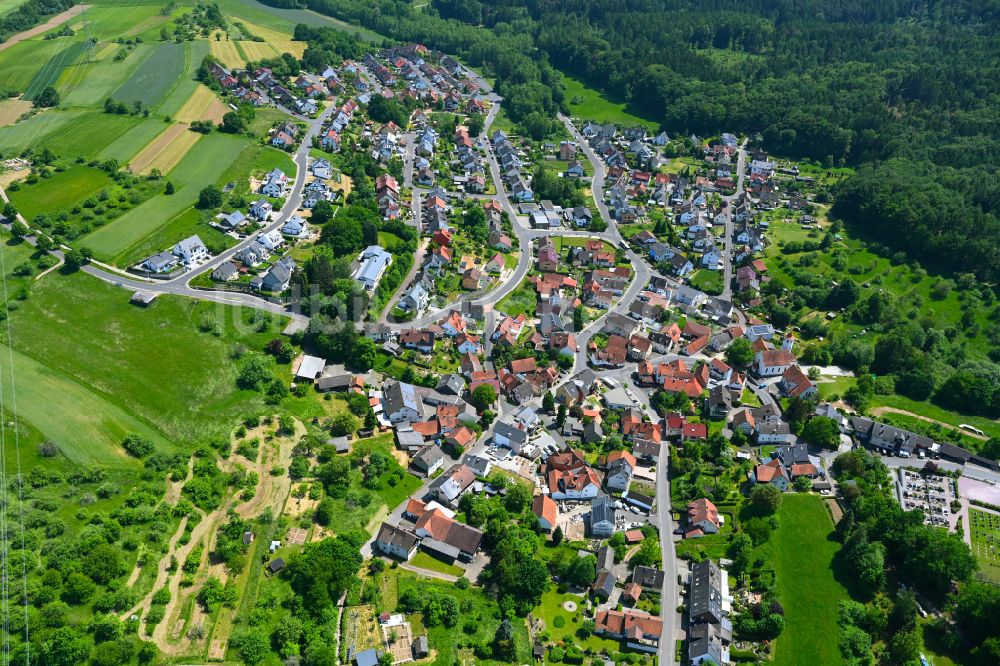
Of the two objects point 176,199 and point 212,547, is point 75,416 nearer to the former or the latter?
point 212,547

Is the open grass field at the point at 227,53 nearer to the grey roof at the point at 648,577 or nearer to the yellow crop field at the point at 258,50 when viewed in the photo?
the yellow crop field at the point at 258,50

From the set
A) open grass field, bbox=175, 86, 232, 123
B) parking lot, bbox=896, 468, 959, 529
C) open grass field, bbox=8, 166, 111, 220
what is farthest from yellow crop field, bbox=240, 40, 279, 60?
parking lot, bbox=896, 468, 959, 529

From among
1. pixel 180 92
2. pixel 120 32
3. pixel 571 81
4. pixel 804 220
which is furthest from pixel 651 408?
pixel 120 32

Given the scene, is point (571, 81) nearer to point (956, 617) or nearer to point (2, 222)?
point (2, 222)

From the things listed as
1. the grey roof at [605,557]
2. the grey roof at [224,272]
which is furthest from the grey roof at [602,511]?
the grey roof at [224,272]

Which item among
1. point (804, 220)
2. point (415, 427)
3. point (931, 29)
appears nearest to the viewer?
point (415, 427)

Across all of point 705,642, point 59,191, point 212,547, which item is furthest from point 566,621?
point 59,191

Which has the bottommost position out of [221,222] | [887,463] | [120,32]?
[887,463]
